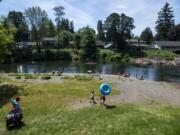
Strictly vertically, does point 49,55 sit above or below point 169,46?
below

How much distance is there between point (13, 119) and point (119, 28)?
9112 cm

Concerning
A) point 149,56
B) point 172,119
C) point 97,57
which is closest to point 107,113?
point 172,119

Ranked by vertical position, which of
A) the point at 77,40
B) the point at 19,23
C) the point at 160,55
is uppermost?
the point at 19,23

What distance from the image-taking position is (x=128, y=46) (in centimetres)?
10512

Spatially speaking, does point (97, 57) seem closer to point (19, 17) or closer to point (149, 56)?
point (149, 56)

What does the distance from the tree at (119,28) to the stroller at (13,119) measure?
88.3 m

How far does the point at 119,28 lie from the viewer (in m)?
101

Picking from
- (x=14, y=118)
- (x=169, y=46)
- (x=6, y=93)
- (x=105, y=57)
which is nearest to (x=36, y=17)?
(x=105, y=57)

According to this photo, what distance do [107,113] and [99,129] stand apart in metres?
3.02

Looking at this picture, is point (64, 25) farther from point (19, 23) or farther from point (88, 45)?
point (88, 45)

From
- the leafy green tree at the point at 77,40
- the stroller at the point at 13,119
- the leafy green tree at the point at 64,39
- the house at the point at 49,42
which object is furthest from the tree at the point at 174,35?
the stroller at the point at 13,119

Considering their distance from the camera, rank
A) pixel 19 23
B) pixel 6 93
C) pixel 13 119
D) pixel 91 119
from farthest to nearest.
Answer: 1. pixel 19 23
2. pixel 6 93
3. pixel 91 119
4. pixel 13 119

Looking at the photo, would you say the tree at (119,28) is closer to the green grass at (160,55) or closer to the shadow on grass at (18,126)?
the green grass at (160,55)

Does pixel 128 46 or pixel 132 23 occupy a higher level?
pixel 132 23
